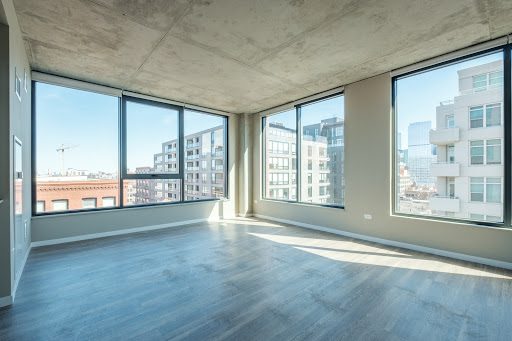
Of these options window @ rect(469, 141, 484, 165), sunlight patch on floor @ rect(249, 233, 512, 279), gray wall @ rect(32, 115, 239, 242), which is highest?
window @ rect(469, 141, 484, 165)

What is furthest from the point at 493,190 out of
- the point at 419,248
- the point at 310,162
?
the point at 310,162

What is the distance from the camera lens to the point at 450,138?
11.9 feet

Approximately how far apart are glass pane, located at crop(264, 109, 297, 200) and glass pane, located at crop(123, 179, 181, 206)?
241 cm

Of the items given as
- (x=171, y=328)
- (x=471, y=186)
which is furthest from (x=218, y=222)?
(x=471, y=186)

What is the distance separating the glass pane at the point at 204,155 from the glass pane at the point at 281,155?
4.10 feet

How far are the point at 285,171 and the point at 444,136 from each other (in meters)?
3.35

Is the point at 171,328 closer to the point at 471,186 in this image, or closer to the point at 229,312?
the point at 229,312

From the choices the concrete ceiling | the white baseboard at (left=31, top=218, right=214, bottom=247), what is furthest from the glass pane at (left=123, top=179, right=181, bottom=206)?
the concrete ceiling

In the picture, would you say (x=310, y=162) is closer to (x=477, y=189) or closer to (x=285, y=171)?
(x=285, y=171)

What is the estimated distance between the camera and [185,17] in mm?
2654

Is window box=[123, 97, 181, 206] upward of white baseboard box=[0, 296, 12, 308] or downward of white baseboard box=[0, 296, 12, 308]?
upward

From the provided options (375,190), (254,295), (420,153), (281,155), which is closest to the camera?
(254,295)

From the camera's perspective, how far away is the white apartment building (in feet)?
10.7

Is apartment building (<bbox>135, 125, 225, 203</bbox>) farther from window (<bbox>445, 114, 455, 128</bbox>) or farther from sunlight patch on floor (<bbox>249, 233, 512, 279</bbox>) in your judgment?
window (<bbox>445, 114, 455, 128</bbox>)
